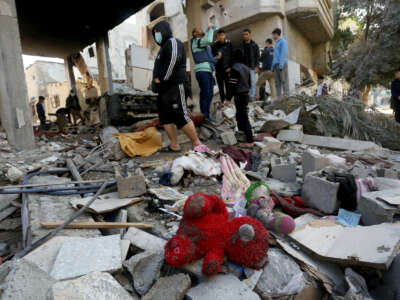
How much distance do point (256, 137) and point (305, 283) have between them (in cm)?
335

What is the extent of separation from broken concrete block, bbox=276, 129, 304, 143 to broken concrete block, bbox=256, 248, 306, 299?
11.4 feet

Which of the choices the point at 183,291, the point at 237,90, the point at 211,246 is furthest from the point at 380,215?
the point at 237,90

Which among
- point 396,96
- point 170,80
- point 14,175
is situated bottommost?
point 14,175

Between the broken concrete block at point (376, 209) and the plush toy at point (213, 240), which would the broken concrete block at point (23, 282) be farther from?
the broken concrete block at point (376, 209)

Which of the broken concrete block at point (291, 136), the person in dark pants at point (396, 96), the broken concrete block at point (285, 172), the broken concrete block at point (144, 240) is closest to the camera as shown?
the broken concrete block at point (144, 240)

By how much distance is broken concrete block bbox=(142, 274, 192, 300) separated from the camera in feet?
4.09

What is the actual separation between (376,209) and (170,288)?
159 cm

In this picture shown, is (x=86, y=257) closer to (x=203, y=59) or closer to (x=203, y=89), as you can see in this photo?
(x=203, y=89)

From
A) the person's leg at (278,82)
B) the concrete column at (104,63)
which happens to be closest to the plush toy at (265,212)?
the person's leg at (278,82)

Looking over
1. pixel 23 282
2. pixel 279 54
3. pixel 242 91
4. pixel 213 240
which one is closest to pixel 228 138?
pixel 242 91

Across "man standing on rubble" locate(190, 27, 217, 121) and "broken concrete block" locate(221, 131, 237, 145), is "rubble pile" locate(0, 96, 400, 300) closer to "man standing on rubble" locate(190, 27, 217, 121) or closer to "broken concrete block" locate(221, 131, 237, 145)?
"broken concrete block" locate(221, 131, 237, 145)

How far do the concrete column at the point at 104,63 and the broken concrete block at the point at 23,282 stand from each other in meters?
9.00

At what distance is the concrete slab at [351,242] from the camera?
1.36 meters

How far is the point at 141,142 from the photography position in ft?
13.6
